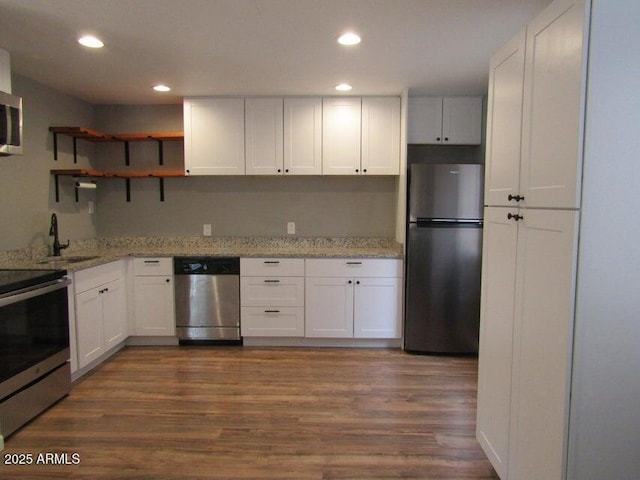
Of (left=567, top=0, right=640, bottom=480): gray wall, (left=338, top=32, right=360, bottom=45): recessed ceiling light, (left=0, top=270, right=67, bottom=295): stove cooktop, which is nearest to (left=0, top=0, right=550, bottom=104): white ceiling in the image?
(left=338, top=32, right=360, bottom=45): recessed ceiling light

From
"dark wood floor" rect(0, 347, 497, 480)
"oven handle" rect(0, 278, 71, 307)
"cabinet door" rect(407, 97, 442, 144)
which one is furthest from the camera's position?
"cabinet door" rect(407, 97, 442, 144)

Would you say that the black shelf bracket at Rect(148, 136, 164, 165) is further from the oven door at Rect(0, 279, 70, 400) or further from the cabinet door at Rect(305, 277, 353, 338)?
the cabinet door at Rect(305, 277, 353, 338)

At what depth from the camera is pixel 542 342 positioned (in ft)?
4.92

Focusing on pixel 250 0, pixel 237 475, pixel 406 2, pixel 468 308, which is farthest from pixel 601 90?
pixel 468 308

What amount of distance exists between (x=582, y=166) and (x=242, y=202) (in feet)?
11.3

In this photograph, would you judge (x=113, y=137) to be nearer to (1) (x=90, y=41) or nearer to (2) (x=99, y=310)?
(1) (x=90, y=41)

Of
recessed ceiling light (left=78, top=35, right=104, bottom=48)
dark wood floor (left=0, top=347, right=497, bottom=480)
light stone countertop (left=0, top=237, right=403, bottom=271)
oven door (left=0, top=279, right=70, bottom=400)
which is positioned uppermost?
recessed ceiling light (left=78, top=35, right=104, bottom=48)

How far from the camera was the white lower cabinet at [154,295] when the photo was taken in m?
3.85

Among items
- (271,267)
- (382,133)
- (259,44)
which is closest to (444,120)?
(382,133)

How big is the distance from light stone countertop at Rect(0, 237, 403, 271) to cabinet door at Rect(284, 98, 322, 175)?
75 cm

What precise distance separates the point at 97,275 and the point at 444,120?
3280 millimetres

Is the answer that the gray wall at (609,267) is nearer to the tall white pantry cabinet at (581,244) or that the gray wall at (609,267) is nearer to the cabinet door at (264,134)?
the tall white pantry cabinet at (581,244)

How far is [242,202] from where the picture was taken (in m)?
4.34

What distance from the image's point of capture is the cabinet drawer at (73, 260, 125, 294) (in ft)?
10.0
